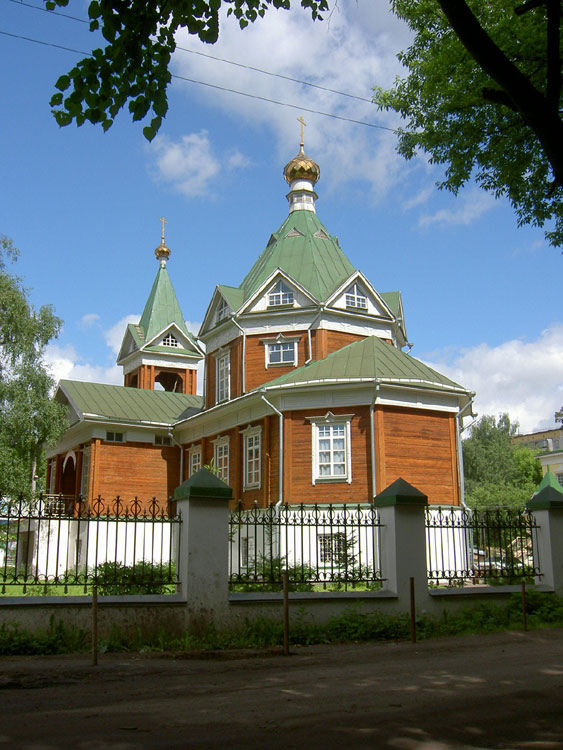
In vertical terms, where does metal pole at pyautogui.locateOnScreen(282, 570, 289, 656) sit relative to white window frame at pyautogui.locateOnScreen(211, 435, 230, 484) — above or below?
below

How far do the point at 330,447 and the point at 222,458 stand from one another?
19.5 ft

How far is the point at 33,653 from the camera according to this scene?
30.4 feet

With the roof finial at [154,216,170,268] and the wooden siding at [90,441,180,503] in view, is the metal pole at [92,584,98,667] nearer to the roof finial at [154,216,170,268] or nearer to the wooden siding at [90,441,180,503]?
the wooden siding at [90,441,180,503]

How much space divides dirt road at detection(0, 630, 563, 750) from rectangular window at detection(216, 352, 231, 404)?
19713 mm

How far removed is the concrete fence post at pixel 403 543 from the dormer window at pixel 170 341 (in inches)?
1243

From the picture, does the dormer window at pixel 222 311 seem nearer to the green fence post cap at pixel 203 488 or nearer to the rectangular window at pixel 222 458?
the rectangular window at pixel 222 458

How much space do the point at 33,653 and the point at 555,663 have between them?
20.9 feet

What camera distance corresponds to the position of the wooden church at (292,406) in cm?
2225

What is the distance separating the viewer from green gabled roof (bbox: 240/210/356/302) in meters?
28.6

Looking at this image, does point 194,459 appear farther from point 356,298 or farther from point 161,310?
point 161,310

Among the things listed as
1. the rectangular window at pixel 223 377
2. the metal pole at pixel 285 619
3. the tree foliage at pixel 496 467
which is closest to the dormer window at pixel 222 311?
the rectangular window at pixel 223 377

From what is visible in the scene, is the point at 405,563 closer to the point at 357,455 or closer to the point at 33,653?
the point at 33,653


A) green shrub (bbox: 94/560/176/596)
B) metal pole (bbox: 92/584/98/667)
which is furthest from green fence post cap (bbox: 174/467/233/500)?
metal pole (bbox: 92/584/98/667)

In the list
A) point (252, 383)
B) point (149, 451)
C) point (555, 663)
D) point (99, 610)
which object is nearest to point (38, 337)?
point (149, 451)
